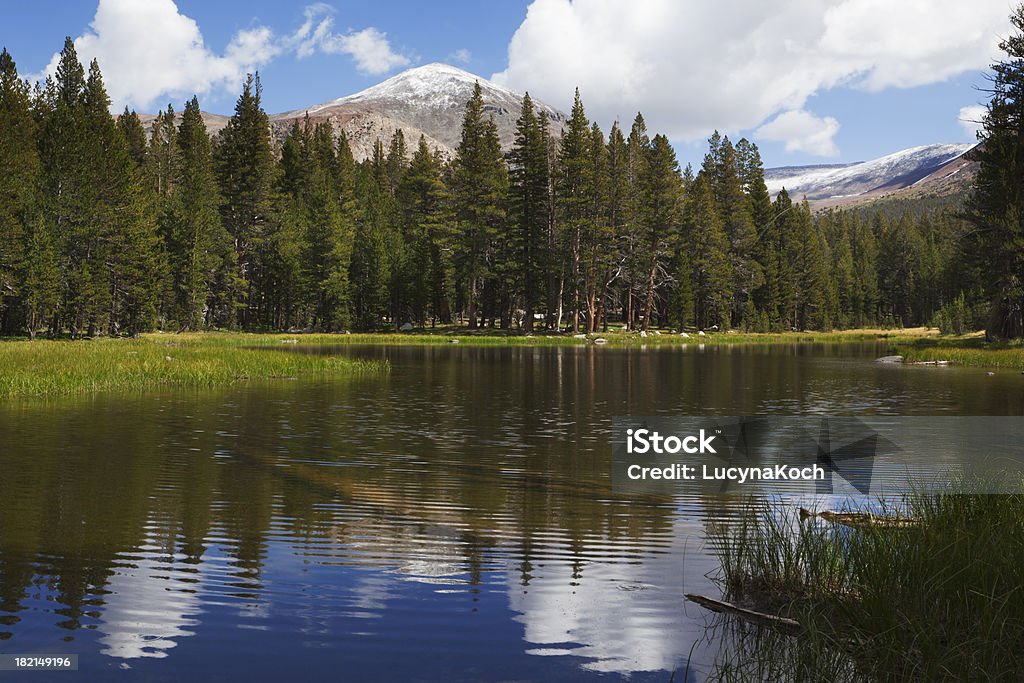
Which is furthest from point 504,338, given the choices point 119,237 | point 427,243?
point 119,237

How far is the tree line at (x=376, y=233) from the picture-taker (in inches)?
2323

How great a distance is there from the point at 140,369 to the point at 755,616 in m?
27.9

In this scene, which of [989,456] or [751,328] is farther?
[751,328]

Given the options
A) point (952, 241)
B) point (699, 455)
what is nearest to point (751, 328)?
point (952, 241)

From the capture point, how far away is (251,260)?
91812 millimetres

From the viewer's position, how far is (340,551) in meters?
8.61

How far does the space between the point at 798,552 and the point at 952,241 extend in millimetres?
141912

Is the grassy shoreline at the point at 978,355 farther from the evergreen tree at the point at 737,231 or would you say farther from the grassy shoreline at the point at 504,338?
the evergreen tree at the point at 737,231

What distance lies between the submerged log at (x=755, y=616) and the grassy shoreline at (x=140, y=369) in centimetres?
2336

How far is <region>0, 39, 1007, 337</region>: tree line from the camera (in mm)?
59000

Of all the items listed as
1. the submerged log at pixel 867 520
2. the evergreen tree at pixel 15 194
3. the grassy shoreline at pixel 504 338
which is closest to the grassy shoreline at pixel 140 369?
the evergreen tree at pixel 15 194

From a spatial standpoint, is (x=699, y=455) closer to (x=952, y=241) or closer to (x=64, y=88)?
(x=64, y=88)

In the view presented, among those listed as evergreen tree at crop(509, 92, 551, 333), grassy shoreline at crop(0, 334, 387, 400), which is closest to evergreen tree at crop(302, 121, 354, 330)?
evergreen tree at crop(509, 92, 551, 333)

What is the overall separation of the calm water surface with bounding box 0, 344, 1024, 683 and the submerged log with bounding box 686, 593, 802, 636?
0.49 ft
